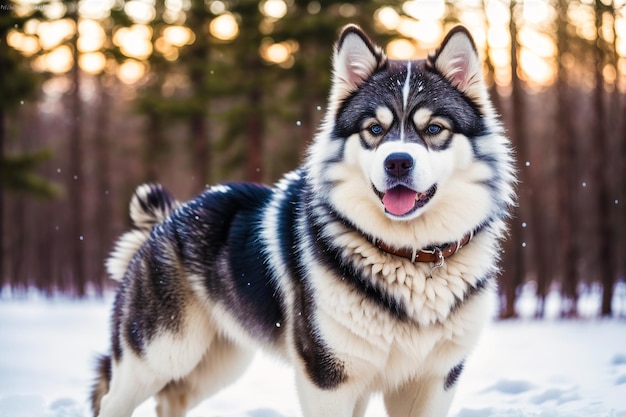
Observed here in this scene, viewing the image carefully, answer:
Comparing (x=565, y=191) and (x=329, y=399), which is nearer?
(x=329, y=399)

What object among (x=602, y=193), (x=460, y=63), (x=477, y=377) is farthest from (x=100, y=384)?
(x=602, y=193)

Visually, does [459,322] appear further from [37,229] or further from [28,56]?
[37,229]

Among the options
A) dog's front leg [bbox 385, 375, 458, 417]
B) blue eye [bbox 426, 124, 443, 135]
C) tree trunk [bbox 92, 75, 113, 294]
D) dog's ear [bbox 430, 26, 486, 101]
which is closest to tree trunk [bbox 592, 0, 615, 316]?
dog's ear [bbox 430, 26, 486, 101]

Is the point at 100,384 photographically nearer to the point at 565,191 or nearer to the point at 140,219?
the point at 140,219

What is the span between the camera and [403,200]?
10.3 ft

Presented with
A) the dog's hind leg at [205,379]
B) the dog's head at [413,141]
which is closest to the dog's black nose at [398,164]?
the dog's head at [413,141]

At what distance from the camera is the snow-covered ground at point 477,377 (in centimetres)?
507

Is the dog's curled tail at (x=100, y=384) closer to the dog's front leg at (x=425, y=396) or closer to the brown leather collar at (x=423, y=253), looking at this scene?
the dog's front leg at (x=425, y=396)

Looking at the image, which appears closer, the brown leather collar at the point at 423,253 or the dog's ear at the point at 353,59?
the brown leather collar at the point at 423,253

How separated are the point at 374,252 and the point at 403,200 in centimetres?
34

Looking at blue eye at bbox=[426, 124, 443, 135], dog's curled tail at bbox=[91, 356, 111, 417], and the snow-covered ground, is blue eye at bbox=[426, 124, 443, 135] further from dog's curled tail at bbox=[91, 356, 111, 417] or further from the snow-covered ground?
dog's curled tail at bbox=[91, 356, 111, 417]

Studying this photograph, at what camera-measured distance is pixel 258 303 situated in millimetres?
3750

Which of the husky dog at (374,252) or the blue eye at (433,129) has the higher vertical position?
the blue eye at (433,129)

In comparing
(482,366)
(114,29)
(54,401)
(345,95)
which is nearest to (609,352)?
(482,366)
